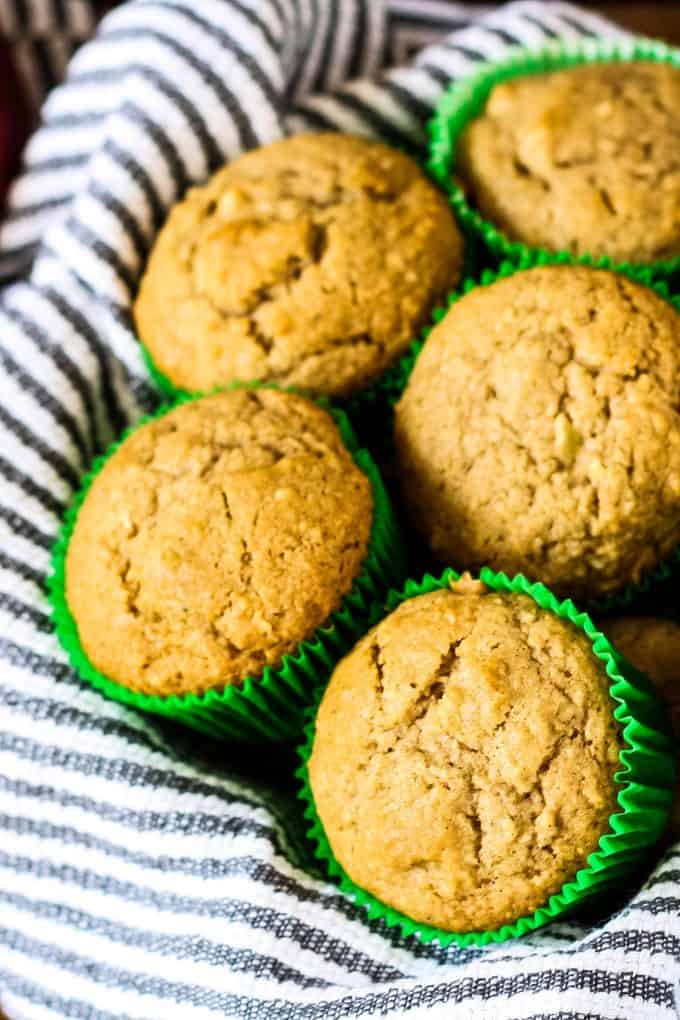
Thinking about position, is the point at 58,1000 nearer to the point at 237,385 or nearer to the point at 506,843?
the point at 506,843

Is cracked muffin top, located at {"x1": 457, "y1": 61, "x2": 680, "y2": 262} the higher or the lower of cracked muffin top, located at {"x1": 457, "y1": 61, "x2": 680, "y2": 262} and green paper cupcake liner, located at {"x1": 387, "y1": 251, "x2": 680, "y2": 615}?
the higher

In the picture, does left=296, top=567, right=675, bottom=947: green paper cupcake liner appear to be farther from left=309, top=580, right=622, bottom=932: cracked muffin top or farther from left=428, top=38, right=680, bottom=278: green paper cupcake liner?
left=428, top=38, right=680, bottom=278: green paper cupcake liner

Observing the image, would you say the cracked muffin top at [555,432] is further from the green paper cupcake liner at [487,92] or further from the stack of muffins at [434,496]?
the green paper cupcake liner at [487,92]

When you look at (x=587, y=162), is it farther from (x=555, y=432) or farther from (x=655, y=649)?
(x=655, y=649)

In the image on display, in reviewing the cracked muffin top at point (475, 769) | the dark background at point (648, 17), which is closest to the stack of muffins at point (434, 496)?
the cracked muffin top at point (475, 769)

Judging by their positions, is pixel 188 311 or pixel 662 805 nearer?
pixel 662 805

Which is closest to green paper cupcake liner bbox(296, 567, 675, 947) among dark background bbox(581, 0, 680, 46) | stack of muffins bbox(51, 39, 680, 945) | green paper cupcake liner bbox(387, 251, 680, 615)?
stack of muffins bbox(51, 39, 680, 945)

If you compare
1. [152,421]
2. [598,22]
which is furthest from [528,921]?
[598,22]
